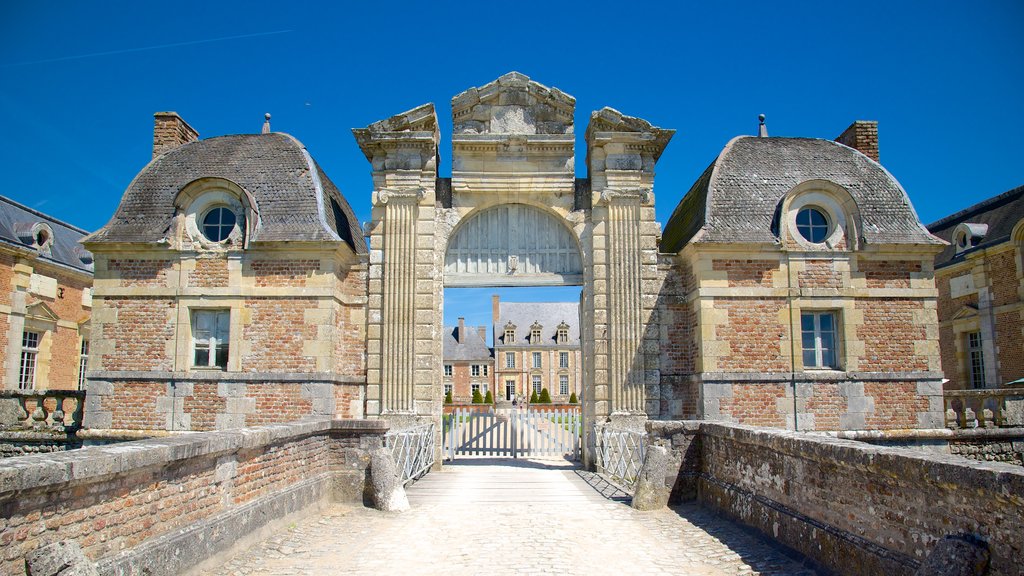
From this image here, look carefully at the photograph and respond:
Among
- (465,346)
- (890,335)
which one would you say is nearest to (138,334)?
(890,335)

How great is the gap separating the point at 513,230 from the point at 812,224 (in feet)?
17.7

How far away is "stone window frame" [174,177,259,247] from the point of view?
493 inches

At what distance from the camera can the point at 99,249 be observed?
1254cm

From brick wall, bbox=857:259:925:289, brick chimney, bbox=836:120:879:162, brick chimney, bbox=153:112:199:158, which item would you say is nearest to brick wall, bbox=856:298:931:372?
brick wall, bbox=857:259:925:289

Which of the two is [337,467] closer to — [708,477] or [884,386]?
[708,477]

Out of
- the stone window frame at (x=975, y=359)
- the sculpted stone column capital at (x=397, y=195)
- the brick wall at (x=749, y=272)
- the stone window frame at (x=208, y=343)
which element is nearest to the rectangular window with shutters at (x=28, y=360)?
the stone window frame at (x=208, y=343)

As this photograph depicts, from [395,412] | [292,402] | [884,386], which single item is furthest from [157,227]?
[884,386]

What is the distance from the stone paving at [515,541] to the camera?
6.00 meters

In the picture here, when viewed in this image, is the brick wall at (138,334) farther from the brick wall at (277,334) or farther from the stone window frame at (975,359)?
the stone window frame at (975,359)

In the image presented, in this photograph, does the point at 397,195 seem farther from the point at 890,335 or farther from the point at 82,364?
the point at 82,364

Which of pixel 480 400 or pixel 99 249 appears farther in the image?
pixel 480 400

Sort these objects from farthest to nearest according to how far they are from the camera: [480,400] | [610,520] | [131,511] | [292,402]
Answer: [480,400] < [292,402] < [610,520] < [131,511]

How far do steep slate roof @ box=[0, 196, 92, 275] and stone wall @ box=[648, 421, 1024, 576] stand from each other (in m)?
17.0

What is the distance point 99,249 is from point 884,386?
1393 centimetres
